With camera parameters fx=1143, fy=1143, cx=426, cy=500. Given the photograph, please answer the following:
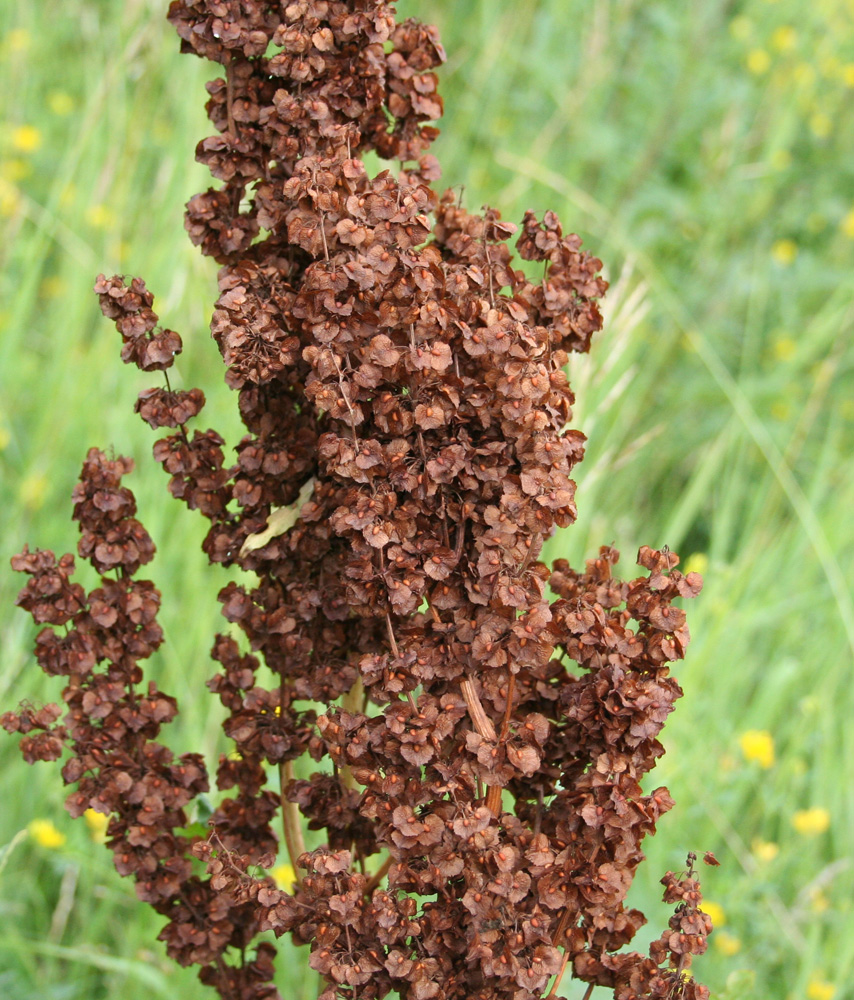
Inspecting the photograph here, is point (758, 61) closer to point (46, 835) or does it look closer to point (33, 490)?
point (33, 490)

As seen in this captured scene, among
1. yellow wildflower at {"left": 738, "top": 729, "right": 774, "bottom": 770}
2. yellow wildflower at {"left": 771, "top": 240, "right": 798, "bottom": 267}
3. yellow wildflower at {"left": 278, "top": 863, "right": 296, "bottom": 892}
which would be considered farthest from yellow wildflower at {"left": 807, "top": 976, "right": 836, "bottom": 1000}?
yellow wildflower at {"left": 771, "top": 240, "right": 798, "bottom": 267}

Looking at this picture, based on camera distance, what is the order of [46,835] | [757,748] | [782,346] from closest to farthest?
1. [46,835]
2. [757,748]
3. [782,346]

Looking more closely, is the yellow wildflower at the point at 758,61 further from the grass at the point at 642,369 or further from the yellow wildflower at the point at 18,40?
the yellow wildflower at the point at 18,40

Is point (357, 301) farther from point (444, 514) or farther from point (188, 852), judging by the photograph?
point (188, 852)

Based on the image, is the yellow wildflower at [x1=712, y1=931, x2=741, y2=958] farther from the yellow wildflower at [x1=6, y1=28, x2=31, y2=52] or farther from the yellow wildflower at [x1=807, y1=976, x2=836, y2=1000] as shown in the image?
the yellow wildflower at [x1=6, y1=28, x2=31, y2=52]

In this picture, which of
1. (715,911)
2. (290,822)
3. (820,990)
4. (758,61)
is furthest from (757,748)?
(758,61)

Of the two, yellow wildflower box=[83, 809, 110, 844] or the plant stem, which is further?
yellow wildflower box=[83, 809, 110, 844]

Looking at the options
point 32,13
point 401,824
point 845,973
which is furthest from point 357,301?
point 32,13
